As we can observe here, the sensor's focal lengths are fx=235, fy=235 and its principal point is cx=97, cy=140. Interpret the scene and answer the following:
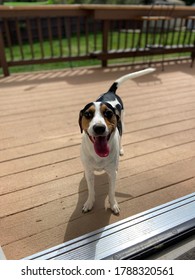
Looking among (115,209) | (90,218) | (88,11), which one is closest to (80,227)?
(90,218)

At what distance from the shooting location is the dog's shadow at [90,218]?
182 centimetres

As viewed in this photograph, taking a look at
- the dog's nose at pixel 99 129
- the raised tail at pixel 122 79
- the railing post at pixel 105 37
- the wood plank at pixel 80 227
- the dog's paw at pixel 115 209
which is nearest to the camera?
the dog's nose at pixel 99 129

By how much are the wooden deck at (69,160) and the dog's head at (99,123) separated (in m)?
0.69

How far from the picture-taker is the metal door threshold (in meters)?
1.61

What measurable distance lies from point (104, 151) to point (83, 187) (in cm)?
75

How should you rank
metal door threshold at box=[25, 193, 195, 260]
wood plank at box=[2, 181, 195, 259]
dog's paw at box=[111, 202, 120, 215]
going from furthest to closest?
1. dog's paw at box=[111, 202, 120, 215]
2. wood plank at box=[2, 181, 195, 259]
3. metal door threshold at box=[25, 193, 195, 260]

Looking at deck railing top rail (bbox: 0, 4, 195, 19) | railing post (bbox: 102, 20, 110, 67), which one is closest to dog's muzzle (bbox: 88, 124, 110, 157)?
deck railing top rail (bbox: 0, 4, 195, 19)

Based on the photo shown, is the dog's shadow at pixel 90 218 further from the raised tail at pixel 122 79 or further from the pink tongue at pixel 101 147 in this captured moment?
the raised tail at pixel 122 79

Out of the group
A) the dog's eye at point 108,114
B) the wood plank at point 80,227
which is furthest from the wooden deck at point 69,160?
the dog's eye at point 108,114

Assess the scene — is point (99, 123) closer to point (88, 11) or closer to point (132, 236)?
point (132, 236)

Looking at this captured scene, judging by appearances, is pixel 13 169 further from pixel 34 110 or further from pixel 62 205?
pixel 34 110

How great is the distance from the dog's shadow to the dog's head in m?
0.63

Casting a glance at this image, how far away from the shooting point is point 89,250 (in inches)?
64.0

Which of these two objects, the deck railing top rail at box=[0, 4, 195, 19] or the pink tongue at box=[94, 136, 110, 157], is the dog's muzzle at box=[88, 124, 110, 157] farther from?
the deck railing top rail at box=[0, 4, 195, 19]
